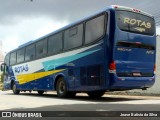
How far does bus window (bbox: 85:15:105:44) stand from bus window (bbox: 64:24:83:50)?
55 cm

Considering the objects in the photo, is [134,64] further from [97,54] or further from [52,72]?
[52,72]

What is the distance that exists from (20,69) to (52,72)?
19.4 feet

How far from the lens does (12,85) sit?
2653 cm

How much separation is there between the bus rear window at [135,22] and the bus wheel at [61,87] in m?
4.61

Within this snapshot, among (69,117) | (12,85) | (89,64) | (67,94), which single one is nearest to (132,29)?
(89,64)

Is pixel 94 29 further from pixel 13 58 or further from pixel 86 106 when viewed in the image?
pixel 13 58

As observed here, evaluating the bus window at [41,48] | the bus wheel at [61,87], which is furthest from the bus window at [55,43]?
the bus wheel at [61,87]

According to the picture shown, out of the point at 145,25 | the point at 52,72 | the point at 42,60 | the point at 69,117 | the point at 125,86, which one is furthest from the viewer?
the point at 42,60

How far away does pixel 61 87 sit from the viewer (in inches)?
707

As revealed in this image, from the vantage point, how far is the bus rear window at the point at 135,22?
1452 cm

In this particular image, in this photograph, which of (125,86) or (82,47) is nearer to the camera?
(125,86)

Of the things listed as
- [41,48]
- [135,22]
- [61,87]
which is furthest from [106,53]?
[41,48]

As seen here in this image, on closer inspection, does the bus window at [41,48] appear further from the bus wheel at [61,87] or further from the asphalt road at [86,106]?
the asphalt road at [86,106]

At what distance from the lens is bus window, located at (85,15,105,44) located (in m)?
14.6
